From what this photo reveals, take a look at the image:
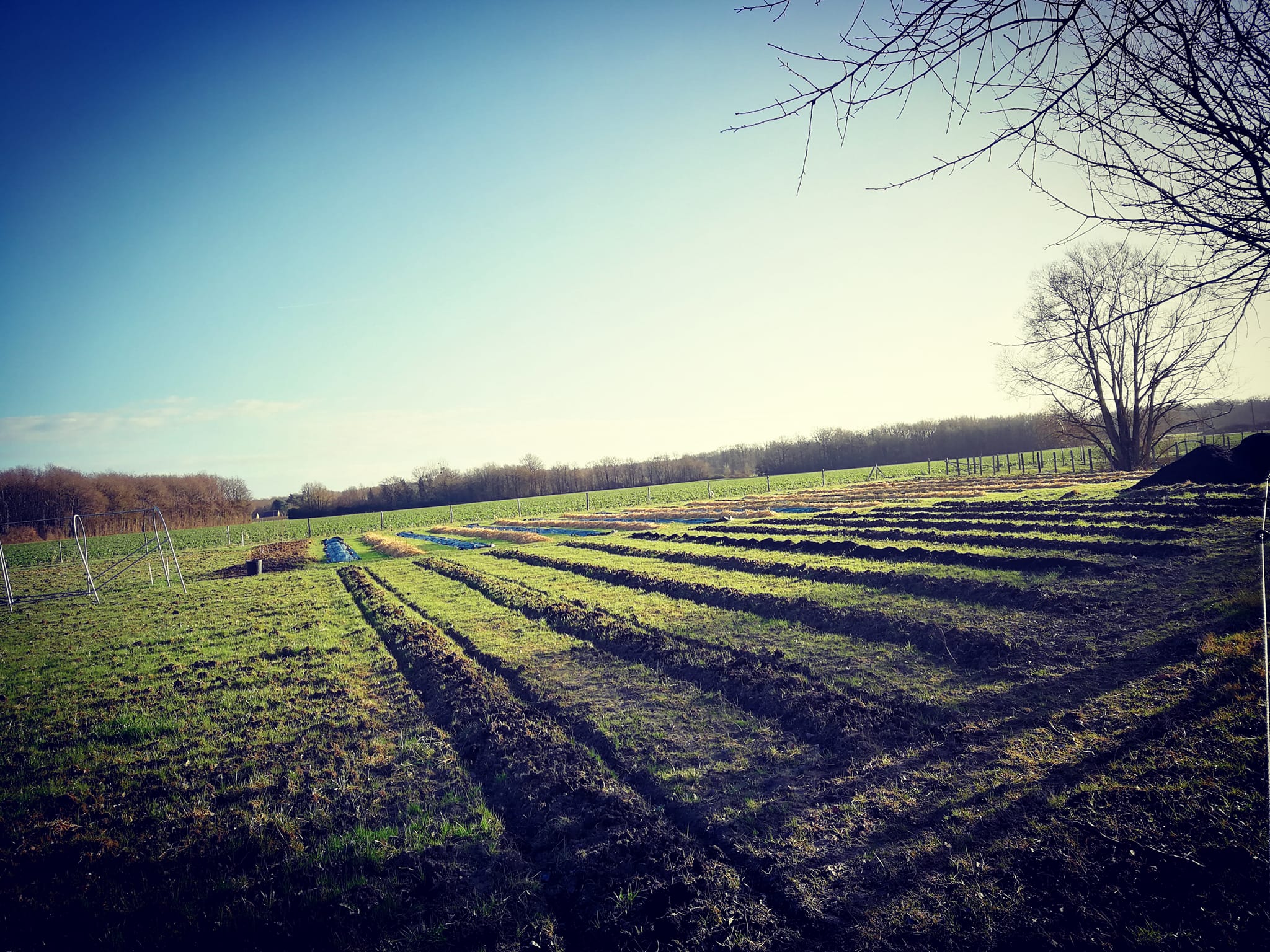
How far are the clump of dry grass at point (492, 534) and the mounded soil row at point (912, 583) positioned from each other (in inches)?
480

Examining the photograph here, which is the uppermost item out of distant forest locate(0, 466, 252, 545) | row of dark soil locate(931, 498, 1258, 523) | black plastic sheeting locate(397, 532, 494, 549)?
distant forest locate(0, 466, 252, 545)

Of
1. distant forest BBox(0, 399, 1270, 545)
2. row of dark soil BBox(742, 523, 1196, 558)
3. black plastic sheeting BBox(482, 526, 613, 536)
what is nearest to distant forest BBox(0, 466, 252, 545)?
distant forest BBox(0, 399, 1270, 545)

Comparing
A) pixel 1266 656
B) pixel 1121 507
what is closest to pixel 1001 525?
pixel 1121 507

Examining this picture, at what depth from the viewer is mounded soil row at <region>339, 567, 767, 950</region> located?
3.37 m

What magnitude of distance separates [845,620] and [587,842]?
20.8 feet

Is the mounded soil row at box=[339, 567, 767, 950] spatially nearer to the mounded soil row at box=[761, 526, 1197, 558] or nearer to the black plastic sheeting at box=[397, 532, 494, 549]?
the mounded soil row at box=[761, 526, 1197, 558]

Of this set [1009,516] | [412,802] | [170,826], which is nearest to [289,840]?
[412,802]

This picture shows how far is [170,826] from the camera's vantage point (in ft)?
16.5

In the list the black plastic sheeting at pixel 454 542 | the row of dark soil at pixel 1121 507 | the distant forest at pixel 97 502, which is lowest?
the black plastic sheeting at pixel 454 542

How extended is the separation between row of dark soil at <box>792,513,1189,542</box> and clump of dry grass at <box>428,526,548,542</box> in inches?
425

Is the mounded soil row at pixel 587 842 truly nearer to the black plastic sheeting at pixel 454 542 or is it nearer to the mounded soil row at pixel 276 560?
the black plastic sheeting at pixel 454 542

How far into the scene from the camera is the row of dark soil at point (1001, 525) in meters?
13.1

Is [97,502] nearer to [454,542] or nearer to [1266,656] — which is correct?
[454,542]

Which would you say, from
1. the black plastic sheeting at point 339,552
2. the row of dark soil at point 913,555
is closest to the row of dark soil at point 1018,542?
the row of dark soil at point 913,555
